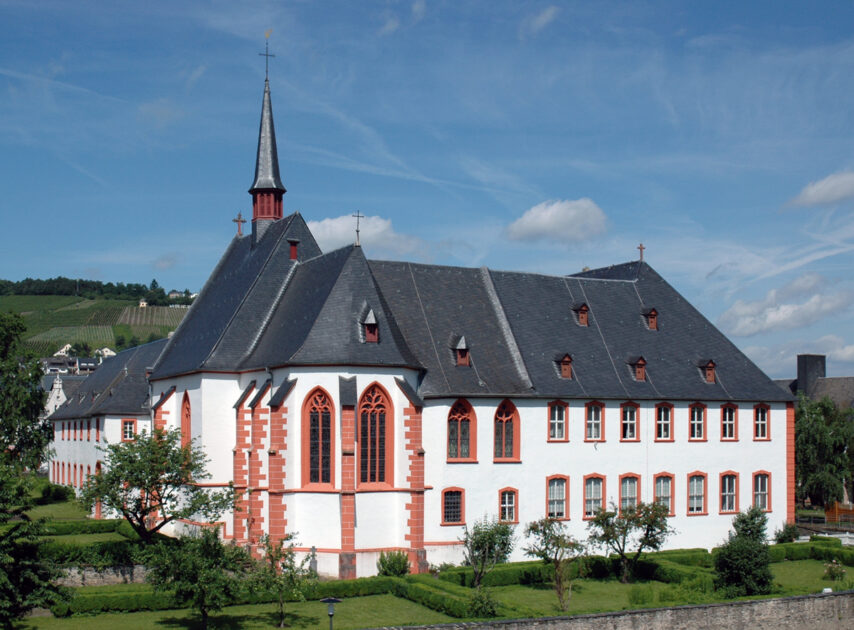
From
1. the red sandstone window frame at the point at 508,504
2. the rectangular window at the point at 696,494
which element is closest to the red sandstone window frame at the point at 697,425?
the rectangular window at the point at 696,494

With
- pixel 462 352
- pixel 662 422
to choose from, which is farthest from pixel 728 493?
pixel 462 352

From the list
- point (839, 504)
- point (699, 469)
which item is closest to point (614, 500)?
point (699, 469)

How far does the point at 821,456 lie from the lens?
6575 centimetres

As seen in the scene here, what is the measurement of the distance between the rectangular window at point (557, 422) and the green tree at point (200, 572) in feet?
59.0

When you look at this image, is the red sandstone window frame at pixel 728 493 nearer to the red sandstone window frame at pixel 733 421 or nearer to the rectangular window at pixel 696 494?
the rectangular window at pixel 696 494

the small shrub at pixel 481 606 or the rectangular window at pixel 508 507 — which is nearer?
the small shrub at pixel 481 606

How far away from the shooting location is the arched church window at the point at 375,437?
133ft

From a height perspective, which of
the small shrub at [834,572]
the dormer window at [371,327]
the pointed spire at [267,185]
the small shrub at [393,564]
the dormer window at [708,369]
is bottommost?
the small shrub at [834,572]

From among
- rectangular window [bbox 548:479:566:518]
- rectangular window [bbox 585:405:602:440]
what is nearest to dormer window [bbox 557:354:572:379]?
rectangular window [bbox 585:405:602:440]

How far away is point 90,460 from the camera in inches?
2749

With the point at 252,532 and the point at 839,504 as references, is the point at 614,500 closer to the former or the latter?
the point at 252,532

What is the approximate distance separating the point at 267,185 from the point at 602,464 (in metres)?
22.7

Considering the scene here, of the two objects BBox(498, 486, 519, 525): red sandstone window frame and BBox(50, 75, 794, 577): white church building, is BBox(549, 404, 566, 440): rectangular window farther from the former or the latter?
Answer: BBox(498, 486, 519, 525): red sandstone window frame

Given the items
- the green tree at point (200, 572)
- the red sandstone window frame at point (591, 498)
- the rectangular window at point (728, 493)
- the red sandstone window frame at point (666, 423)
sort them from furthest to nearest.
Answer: the rectangular window at point (728, 493) < the red sandstone window frame at point (666, 423) < the red sandstone window frame at point (591, 498) < the green tree at point (200, 572)
